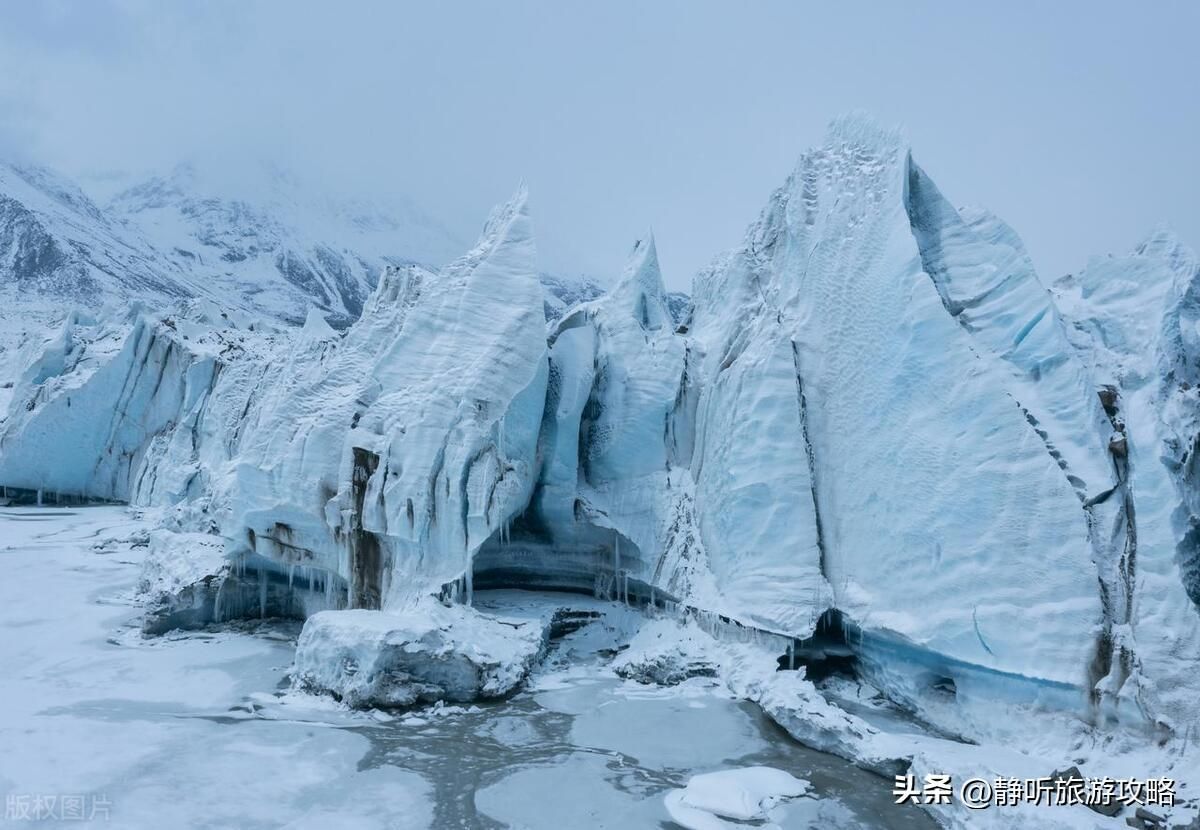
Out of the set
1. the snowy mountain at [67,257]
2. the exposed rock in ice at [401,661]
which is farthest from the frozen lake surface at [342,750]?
the snowy mountain at [67,257]

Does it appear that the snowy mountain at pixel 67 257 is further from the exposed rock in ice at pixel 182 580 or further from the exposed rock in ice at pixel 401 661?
the exposed rock in ice at pixel 401 661

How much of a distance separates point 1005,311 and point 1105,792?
229 inches

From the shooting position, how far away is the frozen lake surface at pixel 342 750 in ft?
23.9

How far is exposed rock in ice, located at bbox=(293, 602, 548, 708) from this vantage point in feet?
32.8

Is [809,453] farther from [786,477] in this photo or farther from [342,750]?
[342,750]

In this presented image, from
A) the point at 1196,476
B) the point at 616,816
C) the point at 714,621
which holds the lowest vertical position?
the point at 616,816

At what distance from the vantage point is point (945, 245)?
1129 centimetres

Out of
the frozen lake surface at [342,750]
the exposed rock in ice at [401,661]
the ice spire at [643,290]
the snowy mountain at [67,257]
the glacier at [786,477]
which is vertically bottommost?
the frozen lake surface at [342,750]

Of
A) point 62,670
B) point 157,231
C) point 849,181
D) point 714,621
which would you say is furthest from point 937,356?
point 157,231

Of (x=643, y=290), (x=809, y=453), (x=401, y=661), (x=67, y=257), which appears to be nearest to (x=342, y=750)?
(x=401, y=661)

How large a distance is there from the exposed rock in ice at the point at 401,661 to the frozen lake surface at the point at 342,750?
29 centimetres

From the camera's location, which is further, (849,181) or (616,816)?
(849,181)

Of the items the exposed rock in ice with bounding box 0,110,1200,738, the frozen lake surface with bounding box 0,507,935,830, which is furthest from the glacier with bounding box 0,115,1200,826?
the frozen lake surface with bounding box 0,507,935,830

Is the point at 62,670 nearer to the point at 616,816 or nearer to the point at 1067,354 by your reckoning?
the point at 616,816
